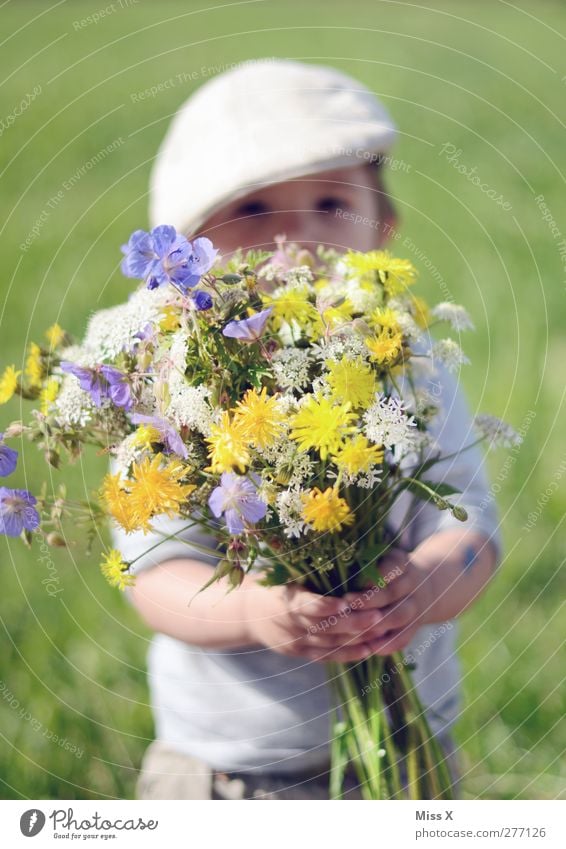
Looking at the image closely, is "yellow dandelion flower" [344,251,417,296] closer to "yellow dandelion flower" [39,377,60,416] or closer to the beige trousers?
"yellow dandelion flower" [39,377,60,416]

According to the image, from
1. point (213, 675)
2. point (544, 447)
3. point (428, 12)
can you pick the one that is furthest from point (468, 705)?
point (428, 12)

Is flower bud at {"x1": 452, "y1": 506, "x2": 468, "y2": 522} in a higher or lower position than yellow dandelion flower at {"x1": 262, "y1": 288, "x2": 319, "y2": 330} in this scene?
lower

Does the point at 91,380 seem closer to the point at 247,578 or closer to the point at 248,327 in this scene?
the point at 248,327

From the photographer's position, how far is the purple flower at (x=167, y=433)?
589mm

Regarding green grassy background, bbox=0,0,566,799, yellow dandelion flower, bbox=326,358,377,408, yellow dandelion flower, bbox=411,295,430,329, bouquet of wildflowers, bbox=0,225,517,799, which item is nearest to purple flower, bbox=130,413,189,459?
bouquet of wildflowers, bbox=0,225,517,799

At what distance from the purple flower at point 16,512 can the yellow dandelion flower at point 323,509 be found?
0.65 ft

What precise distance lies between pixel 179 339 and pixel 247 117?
44 cm

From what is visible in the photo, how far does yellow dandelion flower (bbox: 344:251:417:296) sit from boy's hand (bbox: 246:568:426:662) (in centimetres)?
25

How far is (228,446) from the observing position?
1.88 feet

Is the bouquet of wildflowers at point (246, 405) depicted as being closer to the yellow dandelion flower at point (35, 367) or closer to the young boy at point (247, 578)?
the yellow dandelion flower at point (35, 367)

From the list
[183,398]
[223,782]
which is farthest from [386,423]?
[223,782]

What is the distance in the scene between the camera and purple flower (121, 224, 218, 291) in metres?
0.59

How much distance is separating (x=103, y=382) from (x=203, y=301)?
9 cm
